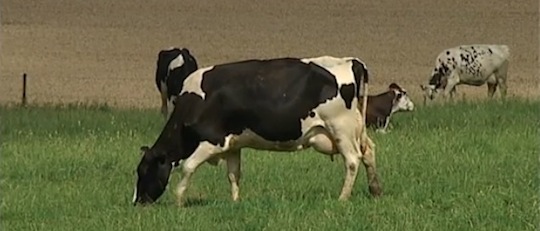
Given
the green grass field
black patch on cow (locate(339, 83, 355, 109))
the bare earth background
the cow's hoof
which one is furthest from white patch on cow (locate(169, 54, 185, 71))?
the bare earth background

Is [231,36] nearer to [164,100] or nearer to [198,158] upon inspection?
[164,100]

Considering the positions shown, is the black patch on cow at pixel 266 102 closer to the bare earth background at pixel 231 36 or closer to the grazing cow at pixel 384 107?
the grazing cow at pixel 384 107

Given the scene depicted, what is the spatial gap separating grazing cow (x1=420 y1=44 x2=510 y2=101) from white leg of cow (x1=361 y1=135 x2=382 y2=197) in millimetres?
19638

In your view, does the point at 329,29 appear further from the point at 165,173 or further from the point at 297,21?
the point at 165,173

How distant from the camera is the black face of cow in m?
11.5

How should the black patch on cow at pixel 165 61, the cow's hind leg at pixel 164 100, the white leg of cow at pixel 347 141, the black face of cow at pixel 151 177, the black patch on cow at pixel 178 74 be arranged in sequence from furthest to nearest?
1. the black patch on cow at pixel 165 61
2. the cow's hind leg at pixel 164 100
3. the black patch on cow at pixel 178 74
4. the black face of cow at pixel 151 177
5. the white leg of cow at pixel 347 141

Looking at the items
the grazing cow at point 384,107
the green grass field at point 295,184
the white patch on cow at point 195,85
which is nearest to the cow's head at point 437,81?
the grazing cow at point 384,107

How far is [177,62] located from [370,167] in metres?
9.68

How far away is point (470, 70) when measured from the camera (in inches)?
1236

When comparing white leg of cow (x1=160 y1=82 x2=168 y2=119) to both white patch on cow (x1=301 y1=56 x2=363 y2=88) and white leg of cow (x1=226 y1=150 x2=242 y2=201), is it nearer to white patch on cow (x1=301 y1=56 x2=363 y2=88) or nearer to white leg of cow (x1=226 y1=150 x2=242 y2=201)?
white leg of cow (x1=226 y1=150 x2=242 y2=201)

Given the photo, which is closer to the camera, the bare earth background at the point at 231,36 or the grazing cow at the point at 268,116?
the grazing cow at the point at 268,116

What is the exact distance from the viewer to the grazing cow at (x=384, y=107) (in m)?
19.5

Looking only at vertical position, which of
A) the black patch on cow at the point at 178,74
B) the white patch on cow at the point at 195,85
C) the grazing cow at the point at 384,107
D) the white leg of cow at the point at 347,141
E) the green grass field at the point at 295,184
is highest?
the white patch on cow at the point at 195,85

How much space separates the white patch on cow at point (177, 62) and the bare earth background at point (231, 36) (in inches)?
430
